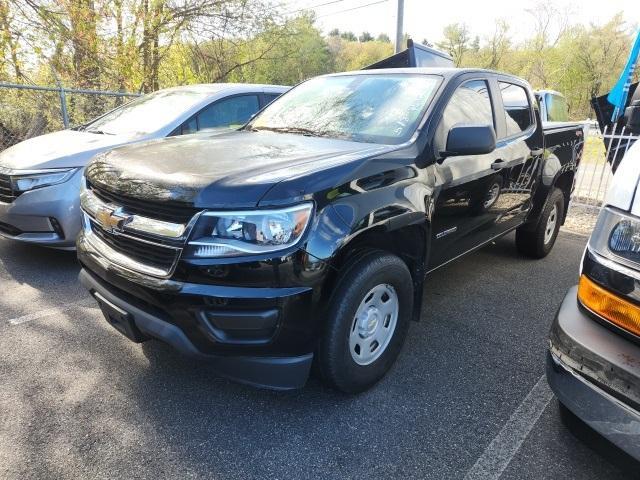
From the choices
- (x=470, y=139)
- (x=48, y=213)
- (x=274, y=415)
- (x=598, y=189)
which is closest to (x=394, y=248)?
(x=470, y=139)

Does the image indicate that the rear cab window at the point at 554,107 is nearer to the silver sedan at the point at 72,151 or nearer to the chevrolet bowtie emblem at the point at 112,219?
the silver sedan at the point at 72,151

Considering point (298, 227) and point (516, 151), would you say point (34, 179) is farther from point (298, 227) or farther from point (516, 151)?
point (516, 151)

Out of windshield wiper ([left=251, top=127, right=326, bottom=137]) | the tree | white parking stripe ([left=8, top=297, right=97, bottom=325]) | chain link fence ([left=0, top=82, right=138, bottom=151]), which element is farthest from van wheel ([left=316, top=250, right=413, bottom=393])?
the tree

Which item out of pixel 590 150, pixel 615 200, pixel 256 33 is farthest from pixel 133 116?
pixel 256 33

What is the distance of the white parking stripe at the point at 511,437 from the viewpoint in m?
1.92

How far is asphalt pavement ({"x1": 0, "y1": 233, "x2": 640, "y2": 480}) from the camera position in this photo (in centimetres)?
193

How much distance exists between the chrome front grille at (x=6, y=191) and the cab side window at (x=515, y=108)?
4.16 metres

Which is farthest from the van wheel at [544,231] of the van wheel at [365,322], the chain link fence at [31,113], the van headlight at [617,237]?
the chain link fence at [31,113]

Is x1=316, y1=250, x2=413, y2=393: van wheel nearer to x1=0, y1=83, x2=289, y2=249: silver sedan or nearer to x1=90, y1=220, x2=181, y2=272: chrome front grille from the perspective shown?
x1=90, y1=220, x2=181, y2=272: chrome front grille

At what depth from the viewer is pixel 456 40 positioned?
34938mm

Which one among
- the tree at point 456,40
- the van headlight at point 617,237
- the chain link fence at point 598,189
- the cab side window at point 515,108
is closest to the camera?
the van headlight at point 617,237

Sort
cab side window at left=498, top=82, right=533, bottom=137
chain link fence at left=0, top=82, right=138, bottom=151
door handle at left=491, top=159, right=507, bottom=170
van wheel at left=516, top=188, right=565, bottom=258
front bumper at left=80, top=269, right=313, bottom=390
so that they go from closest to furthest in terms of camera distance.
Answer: front bumper at left=80, top=269, right=313, bottom=390 < door handle at left=491, top=159, right=507, bottom=170 < cab side window at left=498, top=82, right=533, bottom=137 < van wheel at left=516, top=188, right=565, bottom=258 < chain link fence at left=0, top=82, right=138, bottom=151

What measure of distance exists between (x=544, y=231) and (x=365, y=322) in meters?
3.02

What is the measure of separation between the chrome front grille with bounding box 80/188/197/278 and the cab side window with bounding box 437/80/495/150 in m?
1.65
